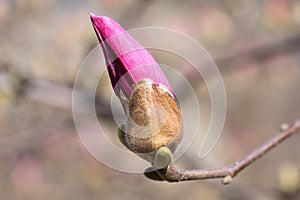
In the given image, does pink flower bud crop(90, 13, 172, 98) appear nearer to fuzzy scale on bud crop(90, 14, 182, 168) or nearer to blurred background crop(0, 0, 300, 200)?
fuzzy scale on bud crop(90, 14, 182, 168)

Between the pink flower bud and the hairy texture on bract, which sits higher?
the pink flower bud

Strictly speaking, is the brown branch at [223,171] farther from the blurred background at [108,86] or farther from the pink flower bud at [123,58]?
the blurred background at [108,86]

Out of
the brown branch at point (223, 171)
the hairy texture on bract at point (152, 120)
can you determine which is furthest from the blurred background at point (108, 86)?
the hairy texture on bract at point (152, 120)

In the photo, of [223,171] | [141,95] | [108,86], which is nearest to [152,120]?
[141,95]

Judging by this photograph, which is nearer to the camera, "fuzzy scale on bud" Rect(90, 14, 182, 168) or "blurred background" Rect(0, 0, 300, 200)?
"fuzzy scale on bud" Rect(90, 14, 182, 168)

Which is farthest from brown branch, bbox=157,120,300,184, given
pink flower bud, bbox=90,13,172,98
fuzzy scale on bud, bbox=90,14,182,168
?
pink flower bud, bbox=90,13,172,98

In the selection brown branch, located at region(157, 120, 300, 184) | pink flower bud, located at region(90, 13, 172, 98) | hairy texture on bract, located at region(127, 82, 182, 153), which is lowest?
brown branch, located at region(157, 120, 300, 184)

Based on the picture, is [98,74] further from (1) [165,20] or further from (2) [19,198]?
(2) [19,198]
